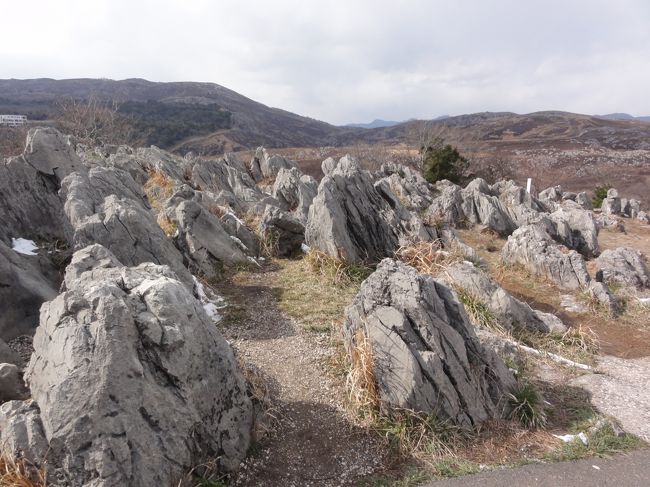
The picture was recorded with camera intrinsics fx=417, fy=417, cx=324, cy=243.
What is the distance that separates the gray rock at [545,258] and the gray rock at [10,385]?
482 inches

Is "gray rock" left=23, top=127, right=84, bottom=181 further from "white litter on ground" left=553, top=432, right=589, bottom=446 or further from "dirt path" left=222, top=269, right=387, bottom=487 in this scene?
"white litter on ground" left=553, top=432, right=589, bottom=446

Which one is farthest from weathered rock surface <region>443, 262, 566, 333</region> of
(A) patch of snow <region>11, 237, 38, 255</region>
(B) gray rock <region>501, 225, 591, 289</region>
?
(A) patch of snow <region>11, 237, 38, 255</region>

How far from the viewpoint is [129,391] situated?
388 centimetres

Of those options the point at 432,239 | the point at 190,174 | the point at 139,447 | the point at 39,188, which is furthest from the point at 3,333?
the point at 190,174

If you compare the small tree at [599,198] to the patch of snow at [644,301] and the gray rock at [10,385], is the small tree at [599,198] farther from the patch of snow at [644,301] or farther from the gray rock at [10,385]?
the gray rock at [10,385]

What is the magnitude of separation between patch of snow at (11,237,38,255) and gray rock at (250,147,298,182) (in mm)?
21859

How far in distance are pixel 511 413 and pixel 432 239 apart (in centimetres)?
731

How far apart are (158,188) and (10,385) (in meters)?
15.1

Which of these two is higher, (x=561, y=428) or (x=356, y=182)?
(x=356, y=182)

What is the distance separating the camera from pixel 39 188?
10734 millimetres

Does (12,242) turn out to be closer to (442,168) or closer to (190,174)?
(190,174)

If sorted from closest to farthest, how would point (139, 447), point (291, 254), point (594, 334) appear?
point (139, 447)
point (594, 334)
point (291, 254)

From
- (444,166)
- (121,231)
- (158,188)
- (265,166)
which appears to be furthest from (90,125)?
(121,231)

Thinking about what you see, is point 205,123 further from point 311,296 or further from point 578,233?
point 311,296
